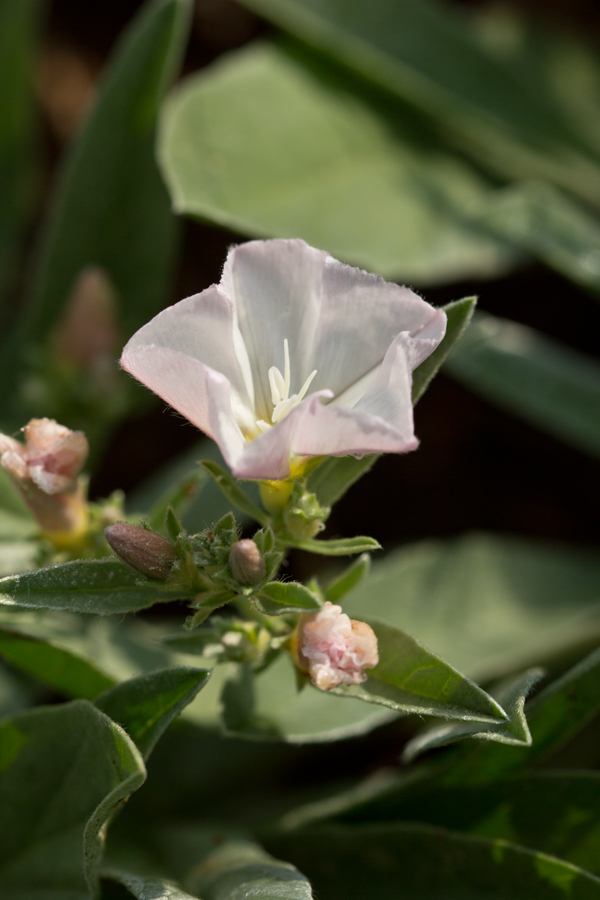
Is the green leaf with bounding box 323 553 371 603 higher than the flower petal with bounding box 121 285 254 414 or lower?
lower

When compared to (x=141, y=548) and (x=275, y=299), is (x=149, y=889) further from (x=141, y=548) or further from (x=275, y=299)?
(x=275, y=299)

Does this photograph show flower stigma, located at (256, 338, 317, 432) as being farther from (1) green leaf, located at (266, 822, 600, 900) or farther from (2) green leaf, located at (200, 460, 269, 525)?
(1) green leaf, located at (266, 822, 600, 900)

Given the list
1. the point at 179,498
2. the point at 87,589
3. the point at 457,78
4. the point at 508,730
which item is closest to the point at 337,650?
the point at 508,730

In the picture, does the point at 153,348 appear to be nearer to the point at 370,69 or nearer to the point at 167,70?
the point at 167,70


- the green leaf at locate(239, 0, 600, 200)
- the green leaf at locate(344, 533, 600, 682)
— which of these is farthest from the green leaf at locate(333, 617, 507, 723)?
the green leaf at locate(239, 0, 600, 200)

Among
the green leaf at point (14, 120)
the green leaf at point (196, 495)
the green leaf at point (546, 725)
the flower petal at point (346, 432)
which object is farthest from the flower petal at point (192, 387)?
the green leaf at point (14, 120)

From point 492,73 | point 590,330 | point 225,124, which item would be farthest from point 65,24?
point 590,330

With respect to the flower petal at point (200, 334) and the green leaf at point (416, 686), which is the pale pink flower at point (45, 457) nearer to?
the flower petal at point (200, 334)
